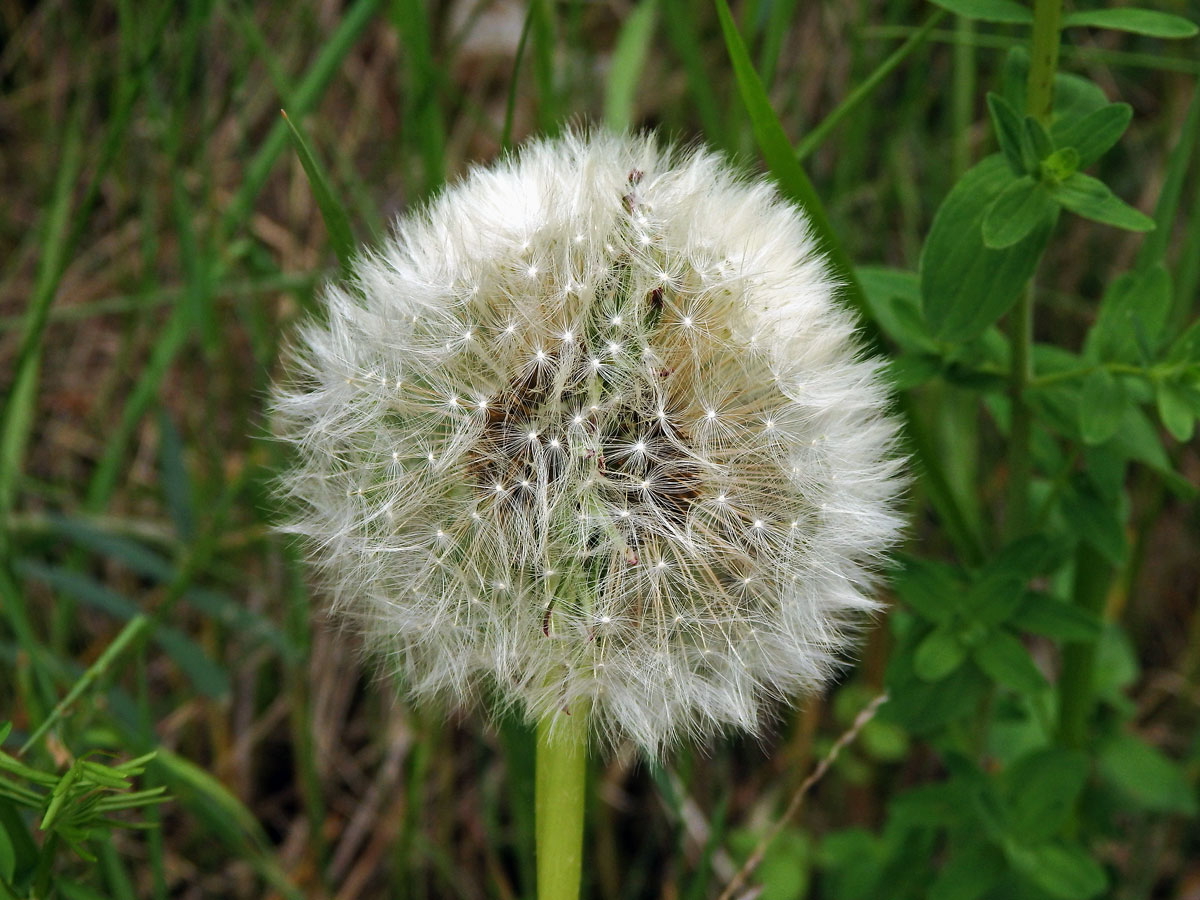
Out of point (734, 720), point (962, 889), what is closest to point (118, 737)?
point (734, 720)

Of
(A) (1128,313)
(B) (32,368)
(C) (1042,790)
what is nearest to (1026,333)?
(A) (1128,313)

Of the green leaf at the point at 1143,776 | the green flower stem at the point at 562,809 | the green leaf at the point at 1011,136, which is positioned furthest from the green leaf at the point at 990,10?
the green leaf at the point at 1143,776

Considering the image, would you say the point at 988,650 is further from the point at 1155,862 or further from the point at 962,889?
the point at 1155,862

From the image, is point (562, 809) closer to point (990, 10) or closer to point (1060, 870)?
point (1060, 870)

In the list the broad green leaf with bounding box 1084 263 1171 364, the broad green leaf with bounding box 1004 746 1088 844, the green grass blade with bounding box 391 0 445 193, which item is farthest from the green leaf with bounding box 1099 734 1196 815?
the green grass blade with bounding box 391 0 445 193

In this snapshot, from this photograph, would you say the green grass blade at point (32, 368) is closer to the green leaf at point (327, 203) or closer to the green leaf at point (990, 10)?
the green leaf at point (327, 203)

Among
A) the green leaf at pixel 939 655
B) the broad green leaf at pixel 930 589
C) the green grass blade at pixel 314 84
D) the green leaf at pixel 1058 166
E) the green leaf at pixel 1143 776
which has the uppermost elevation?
the green grass blade at pixel 314 84
